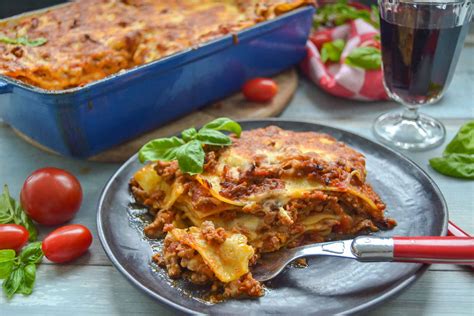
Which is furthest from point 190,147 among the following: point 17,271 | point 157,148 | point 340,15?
point 340,15

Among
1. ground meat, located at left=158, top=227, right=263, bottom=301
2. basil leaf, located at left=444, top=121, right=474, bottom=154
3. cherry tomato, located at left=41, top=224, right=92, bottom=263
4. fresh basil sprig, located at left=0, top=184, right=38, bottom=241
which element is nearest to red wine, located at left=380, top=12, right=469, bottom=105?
basil leaf, located at left=444, top=121, right=474, bottom=154

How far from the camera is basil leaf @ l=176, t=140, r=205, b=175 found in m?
2.36

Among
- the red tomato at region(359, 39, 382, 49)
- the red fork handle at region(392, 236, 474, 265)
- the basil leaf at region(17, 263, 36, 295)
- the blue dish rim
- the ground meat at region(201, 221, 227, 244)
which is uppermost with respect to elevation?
the blue dish rim

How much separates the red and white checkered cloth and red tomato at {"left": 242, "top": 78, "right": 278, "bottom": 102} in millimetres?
363

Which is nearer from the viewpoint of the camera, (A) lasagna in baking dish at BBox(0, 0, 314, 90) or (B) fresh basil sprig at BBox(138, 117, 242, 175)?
(B) fresh basil sprig at BBox(138, 117, 242, 175)

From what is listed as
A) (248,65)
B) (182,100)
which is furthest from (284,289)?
(248,65)

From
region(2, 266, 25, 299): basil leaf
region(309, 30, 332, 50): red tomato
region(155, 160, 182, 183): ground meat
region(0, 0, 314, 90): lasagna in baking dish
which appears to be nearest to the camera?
region(2, 266, 25, 299): basil leaf

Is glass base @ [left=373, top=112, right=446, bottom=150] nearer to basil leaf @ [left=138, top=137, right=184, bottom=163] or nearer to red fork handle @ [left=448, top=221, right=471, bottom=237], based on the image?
red fork handle @ [left=448, top=221, right=471, bottom=237]

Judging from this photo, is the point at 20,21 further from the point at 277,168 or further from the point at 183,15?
the point at 277,168

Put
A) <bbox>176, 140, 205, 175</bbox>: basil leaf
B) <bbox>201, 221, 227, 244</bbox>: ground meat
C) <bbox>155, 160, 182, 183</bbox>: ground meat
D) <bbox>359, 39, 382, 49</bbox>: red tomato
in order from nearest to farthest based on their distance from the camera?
<bbox>201, 221, 227, 244</bbox>: ground meat → <bbox>176, 140, 205, 175</bbox>: basil leaf → <bbox>155, 160, 182, 183</bbox>: ground meat → <bbox>359, 39, 382, 49</bbox>: red tomato

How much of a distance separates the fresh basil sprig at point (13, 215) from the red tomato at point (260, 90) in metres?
1.46

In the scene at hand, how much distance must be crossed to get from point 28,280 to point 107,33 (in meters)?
1.62

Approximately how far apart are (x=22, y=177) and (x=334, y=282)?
66.1 inches

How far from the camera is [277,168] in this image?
233cm
